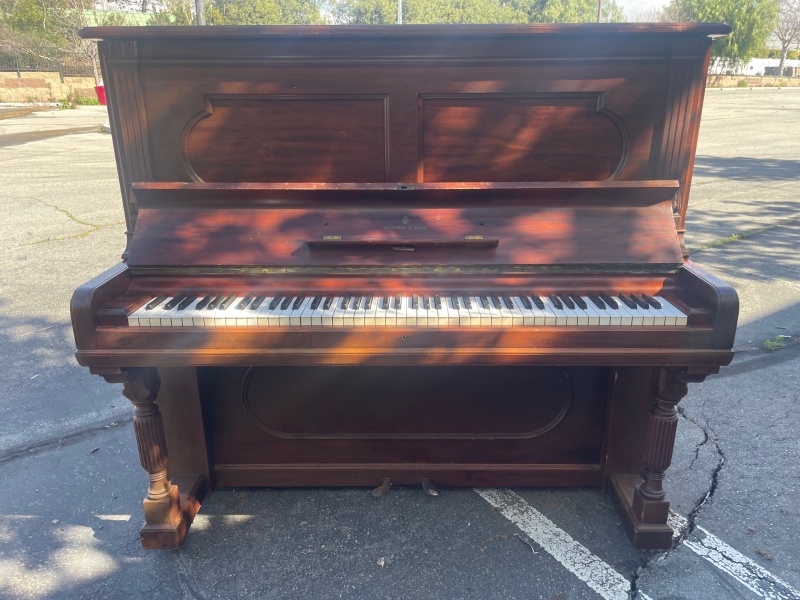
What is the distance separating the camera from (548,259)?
2.27m

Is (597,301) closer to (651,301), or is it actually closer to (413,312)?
(651,301)

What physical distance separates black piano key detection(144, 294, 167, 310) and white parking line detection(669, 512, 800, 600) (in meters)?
2.42

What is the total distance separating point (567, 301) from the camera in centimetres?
216

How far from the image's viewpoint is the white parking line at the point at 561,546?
2277mm

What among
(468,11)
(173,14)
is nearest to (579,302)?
(173,14)

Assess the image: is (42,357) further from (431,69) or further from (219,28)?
(431,69)

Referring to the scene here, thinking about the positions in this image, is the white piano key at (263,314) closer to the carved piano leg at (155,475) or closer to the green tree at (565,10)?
the carved piano leg at (155,475)

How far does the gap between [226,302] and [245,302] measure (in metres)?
0.07

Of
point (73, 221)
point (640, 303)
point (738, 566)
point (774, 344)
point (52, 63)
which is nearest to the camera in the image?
point (640, 303)

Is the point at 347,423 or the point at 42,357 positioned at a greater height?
the point at 347,423

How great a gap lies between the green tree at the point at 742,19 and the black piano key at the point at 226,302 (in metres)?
54.8

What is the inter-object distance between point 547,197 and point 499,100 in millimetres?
465

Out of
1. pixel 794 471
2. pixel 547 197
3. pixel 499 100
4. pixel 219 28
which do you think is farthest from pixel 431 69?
pixel 794 471

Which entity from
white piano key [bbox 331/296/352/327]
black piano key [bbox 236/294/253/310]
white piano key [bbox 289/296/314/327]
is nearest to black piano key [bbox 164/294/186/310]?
black piano key [bbox 236/294/253/310]
